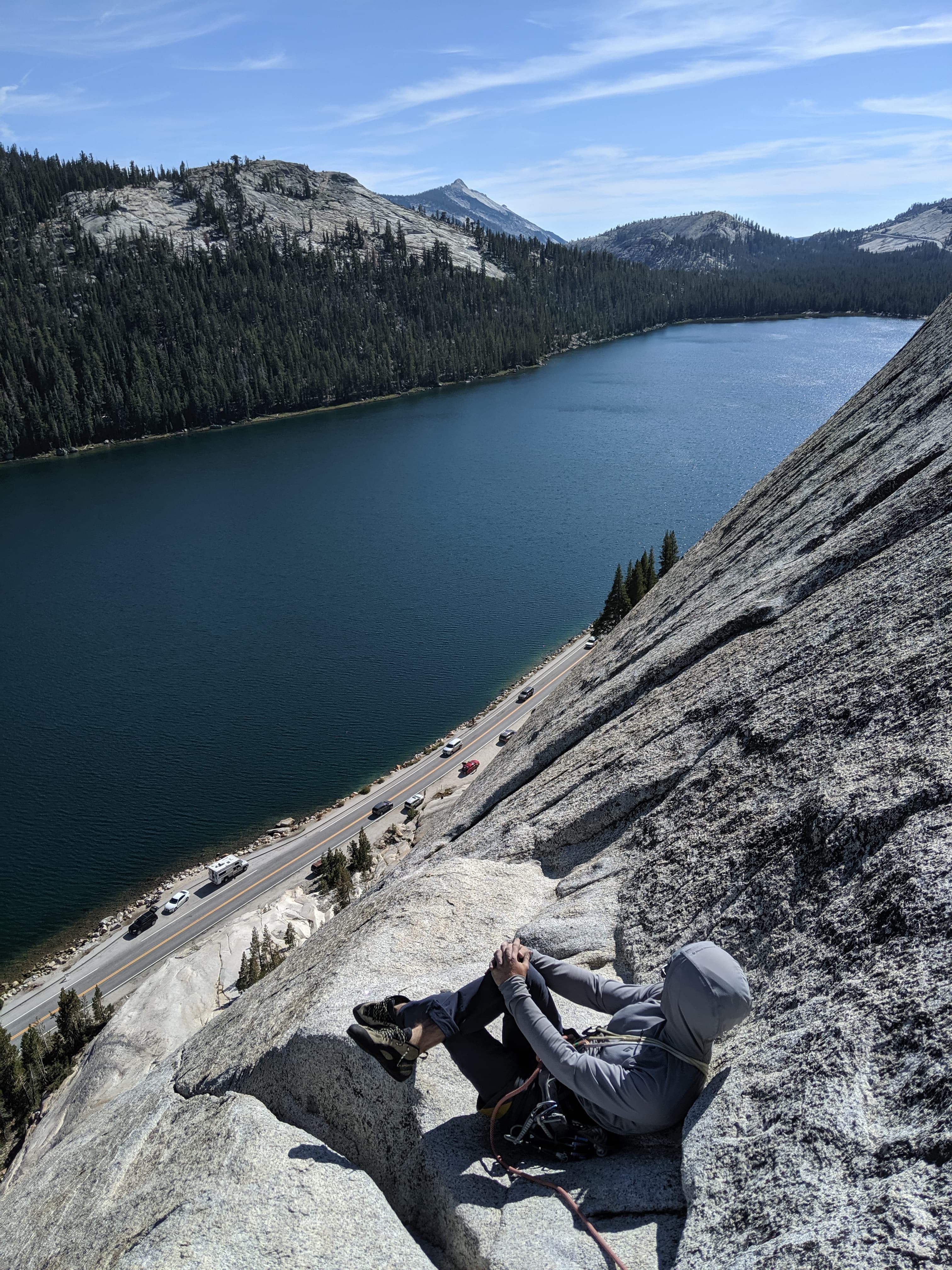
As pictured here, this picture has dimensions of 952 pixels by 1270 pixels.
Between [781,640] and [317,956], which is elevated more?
[781,640]

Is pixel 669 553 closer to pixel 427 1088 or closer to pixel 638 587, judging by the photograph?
pixel 638 587

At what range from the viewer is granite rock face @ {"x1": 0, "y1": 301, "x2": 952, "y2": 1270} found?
5.02m

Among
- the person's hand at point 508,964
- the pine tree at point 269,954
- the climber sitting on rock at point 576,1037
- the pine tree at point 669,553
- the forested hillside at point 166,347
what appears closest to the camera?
the climber sitting on rock at point 576,1037

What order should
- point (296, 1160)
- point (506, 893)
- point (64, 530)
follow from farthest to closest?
point (64, 530), point (506, 893), point (296, 1160)

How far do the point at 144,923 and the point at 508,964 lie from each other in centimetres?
3565

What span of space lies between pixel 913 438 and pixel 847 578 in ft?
18.5

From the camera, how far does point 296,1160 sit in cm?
726

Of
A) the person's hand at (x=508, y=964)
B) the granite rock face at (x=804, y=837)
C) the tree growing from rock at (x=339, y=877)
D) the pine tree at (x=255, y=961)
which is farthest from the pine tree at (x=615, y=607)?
the person's hand at (x=508, y=964)

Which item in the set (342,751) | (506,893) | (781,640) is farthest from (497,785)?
(342,751)

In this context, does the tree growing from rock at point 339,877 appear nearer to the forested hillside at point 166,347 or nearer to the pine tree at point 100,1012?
the pine tree at point 100,1012

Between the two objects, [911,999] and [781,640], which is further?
[781,640]

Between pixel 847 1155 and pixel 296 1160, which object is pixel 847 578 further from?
pixel 296 1160

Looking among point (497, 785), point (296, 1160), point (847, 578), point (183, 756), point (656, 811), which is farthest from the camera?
point (183, 756)

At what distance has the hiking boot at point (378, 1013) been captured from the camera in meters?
7.56
